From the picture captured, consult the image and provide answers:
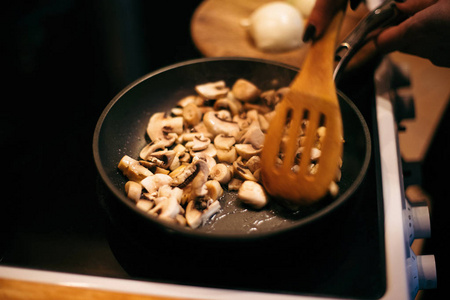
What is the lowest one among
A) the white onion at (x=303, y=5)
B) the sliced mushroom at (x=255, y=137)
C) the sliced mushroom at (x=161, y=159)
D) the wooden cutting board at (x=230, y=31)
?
the sliced mushroom at (x=161, y=159)

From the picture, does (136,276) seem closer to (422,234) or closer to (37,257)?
(37,257)

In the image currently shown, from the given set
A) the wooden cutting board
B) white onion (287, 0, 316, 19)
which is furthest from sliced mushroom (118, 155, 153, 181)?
white onion (287, 0, 316, 19)

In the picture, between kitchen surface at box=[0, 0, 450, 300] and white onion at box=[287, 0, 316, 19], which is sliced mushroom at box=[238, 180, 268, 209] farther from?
white onion at box=[287, 0, 316, 19]

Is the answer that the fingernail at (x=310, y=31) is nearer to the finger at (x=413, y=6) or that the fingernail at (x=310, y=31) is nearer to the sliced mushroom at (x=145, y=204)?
the finger at (x=413, y=6)

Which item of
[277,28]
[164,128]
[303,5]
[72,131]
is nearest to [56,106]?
[72,131]

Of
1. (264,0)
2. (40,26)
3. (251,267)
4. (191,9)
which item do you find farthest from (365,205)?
(191,9)

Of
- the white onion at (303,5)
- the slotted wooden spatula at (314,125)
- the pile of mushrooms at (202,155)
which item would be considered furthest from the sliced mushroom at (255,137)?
the white onion at (303,5)

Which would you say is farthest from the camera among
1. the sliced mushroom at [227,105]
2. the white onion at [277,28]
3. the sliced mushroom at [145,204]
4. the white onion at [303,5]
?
the white onion at [303,5]
